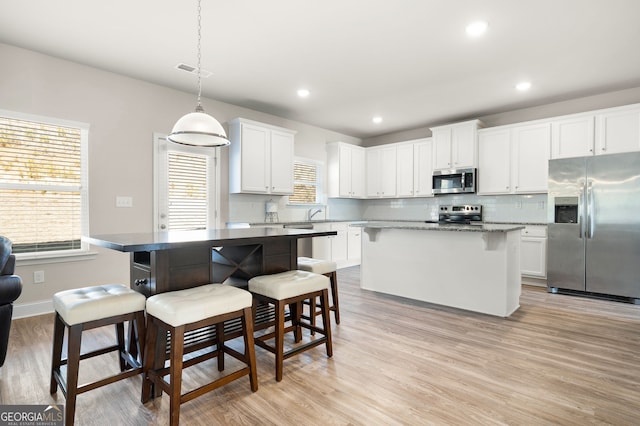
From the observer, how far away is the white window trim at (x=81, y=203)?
3.37 meters

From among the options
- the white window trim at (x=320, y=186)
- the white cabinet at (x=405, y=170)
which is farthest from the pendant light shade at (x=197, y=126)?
the white cabinet at (x=405, y=170)

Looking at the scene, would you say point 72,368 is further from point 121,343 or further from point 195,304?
point 195,304

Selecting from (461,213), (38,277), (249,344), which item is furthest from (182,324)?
(461,213)

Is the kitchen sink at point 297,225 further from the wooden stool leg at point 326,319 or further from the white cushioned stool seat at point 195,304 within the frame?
the white cushioned stool seat at point 195,304

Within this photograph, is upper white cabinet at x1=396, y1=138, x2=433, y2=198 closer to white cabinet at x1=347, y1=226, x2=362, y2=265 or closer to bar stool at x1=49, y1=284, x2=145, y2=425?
white cabinet at x1=347, y1=226, x2=362, y2=265

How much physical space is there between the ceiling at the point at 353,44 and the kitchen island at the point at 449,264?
1.81 meters

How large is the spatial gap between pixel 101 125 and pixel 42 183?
0.87m

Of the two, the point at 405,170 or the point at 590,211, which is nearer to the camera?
the point at 590,211

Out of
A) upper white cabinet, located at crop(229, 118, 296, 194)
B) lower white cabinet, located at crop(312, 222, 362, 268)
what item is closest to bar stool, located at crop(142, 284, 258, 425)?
upper white cabinet, located at crop(229, 118, 296, 194)

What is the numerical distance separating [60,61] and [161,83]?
101 cm

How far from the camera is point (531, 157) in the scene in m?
5.05

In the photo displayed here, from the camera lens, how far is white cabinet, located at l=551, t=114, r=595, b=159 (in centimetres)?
456

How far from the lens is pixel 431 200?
6.57 meters

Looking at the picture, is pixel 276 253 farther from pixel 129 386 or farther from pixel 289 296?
pixel 129 386
